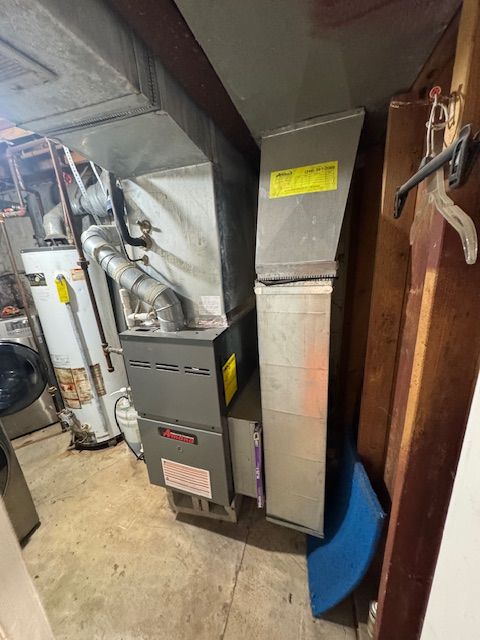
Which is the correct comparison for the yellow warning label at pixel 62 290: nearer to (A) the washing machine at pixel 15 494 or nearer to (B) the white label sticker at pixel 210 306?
(A) the washing machine at pixel 15 494

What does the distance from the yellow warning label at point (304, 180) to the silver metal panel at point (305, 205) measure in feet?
0.05

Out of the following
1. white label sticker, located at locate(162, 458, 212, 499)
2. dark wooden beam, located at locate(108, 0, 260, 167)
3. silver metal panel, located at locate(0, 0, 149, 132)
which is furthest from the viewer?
white label sticker, located at locate(162, 458, 212, 499)

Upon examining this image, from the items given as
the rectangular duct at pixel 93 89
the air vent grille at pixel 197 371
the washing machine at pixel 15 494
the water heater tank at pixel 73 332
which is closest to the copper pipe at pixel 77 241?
the water heater tank at pixel 73 332

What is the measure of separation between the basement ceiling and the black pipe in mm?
692

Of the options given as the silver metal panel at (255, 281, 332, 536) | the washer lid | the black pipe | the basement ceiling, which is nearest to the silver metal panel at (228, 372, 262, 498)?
the silver metal panel at (255, 281, 332, 536)

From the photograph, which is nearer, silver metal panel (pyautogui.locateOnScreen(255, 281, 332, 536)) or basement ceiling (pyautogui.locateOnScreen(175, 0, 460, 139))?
basement ceiling (pyautogui.locateOnScreen(175, 0, 460, 139))

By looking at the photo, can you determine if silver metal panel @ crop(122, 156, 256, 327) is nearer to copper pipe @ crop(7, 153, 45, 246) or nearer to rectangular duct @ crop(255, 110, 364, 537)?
rectangular duct @ crop(255, 110, 364, 537)

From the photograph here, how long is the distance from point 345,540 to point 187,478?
80cm

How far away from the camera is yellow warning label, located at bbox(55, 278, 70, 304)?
5.89 feet

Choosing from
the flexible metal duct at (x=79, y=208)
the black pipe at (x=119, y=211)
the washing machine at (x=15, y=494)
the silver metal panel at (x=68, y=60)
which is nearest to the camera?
the silver metal panel at (x=68, y=60)

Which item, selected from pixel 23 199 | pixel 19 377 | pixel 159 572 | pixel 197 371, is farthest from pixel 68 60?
pixel 19 377

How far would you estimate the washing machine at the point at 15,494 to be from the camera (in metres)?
1.43

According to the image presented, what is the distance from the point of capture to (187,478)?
1334 millimetres

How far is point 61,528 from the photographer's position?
1.52 meters
